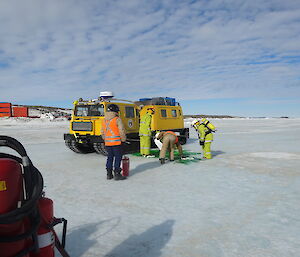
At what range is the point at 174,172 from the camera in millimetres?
6547

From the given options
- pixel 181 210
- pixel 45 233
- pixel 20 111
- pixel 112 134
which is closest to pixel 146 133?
pixel 112 134

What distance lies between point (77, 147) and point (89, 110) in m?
1.48

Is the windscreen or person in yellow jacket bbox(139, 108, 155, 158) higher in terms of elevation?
the windscreen

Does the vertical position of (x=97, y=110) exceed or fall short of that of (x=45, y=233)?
it exceeds it

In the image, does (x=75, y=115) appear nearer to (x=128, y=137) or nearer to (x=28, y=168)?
(x=128, y=137)

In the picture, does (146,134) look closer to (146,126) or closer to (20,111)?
(146,126)

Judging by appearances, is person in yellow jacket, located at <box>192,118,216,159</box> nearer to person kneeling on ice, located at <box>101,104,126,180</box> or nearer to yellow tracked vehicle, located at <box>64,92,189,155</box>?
yellow tracked vehicle, located at <box>64,92,189,155</box>

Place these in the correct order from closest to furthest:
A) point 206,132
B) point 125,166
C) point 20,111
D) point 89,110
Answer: point 125,166, point 206,132, point 89,110, point 20,111

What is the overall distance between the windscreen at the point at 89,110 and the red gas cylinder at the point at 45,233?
7367 millimetres

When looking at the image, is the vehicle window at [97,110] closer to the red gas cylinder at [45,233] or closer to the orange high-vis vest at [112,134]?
the orange high-vis vest at [112,134]

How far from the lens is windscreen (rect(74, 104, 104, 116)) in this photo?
917 centimetres

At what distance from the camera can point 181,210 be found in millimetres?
3977

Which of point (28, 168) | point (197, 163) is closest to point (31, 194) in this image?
point (28, 168)

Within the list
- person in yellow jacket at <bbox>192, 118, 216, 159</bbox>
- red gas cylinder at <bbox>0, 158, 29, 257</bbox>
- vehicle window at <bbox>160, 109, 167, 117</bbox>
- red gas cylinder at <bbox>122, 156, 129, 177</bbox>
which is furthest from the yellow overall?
red gas cylinder at <bbox>0, 158, 29, 257</bbox>
